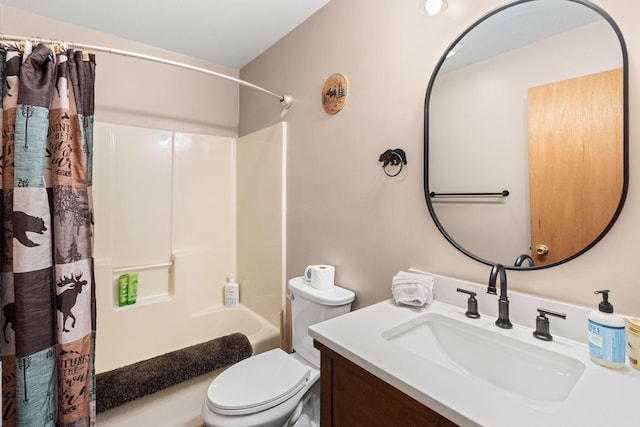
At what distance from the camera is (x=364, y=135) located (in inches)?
57.0

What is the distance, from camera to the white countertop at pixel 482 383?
1.83 feet

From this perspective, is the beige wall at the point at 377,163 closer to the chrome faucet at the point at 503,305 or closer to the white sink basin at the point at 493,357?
the chrome faucet at the point at 503,305

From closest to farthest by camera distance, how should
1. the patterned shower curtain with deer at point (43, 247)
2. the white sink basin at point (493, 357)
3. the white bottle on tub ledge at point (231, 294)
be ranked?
1. the white sink basin at point (493, 357)
2. the patterned shower curtain with deer at point (43, 247)
3. the white bottle on tub ledge at point (231, 294)

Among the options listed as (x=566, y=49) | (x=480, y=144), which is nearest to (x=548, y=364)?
(x=480, y=144)

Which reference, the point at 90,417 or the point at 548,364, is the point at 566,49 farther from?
the point at 90,417

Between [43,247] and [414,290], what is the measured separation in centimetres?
136

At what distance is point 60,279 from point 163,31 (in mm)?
1705

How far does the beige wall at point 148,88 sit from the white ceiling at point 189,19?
5 cm

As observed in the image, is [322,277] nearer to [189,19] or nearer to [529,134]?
[529,134]

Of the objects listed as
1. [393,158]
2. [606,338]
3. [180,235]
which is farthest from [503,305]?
[180,235]

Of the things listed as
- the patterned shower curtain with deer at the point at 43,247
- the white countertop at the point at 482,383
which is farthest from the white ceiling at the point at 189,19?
the white countertop at the point at 482,383

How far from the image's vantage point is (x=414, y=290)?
1.11 metres

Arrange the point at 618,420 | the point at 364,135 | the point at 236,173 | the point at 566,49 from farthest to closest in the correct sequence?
the point at 236,173
the point at 364,135
the point at 566,49
the point at 618,420

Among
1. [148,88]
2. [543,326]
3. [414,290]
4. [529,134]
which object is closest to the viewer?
[543,326]
